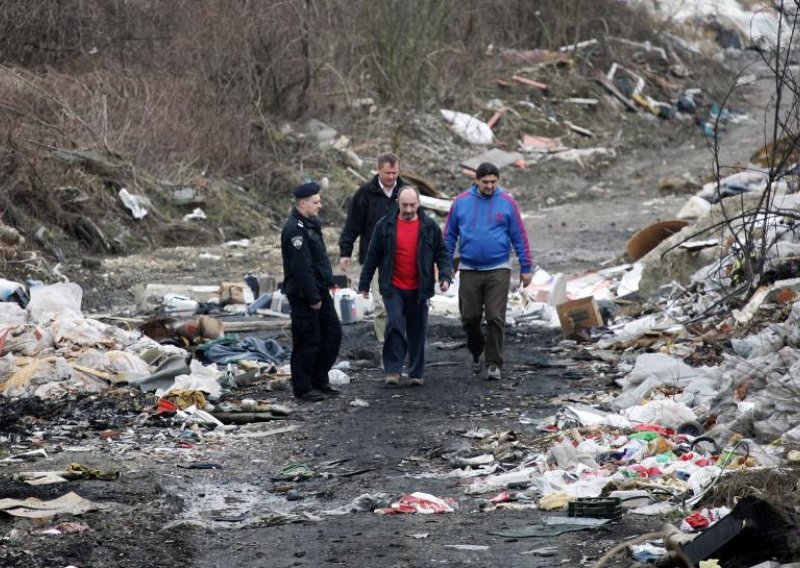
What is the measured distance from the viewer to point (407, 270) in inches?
456

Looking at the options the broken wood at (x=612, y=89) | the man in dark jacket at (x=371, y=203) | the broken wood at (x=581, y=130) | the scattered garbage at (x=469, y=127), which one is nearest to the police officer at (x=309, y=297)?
the man in dark jacket at (x=371, y=203)

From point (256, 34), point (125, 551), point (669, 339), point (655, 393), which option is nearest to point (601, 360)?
point (669, 339)

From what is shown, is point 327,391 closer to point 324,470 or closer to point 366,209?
point 366,209

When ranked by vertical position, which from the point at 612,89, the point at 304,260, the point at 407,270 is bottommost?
the point at 407,270

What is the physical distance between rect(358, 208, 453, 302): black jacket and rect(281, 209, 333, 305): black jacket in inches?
23.8

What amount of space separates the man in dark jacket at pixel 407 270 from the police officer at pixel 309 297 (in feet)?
1.77

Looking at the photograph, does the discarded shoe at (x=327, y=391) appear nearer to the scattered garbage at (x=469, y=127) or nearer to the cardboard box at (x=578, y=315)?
the cardboard box at (x=578, y=315)

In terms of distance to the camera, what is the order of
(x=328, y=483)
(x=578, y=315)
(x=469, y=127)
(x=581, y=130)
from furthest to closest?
1. (x=581, y=130)
2. (x=469, y=127)
3. (x=578, y=315)
4. (x=328, y=483)

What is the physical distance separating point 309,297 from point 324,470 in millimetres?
2440

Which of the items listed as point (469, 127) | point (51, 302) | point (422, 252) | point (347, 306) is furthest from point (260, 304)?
point (469, 127)

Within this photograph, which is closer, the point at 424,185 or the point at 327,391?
the point at 327,391

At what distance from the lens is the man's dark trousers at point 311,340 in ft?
36.6

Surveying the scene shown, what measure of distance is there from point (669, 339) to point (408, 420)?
3.42m

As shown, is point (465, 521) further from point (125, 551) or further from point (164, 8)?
point (164, 8)
